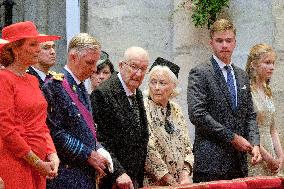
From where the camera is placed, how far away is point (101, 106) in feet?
17.0

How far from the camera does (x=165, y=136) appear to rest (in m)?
5.56

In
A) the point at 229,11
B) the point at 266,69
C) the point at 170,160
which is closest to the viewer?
the point at 170,160

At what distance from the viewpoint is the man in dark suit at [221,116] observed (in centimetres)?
560

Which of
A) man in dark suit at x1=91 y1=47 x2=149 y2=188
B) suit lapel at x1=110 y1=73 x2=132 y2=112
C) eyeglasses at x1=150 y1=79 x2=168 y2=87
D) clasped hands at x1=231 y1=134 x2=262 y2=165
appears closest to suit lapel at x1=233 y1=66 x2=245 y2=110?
clasped hands at x1=231 y1=134 x2=262 y2=165

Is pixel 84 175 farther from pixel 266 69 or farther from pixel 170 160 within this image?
pixel 266 69

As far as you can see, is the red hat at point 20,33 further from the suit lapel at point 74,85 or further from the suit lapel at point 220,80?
the suit lapel at point 220,80

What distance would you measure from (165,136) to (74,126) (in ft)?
3.25

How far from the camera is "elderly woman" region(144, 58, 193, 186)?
5434 millimetres

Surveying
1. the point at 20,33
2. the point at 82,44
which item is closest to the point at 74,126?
the point at 82,44

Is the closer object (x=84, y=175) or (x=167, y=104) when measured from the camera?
(x=84, y=175)

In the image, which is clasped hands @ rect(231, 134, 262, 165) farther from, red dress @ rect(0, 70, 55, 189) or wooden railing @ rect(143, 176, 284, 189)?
red dress @ rect(0, 70, 55, 189)

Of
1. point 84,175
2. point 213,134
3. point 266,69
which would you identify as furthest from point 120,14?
point 84,175

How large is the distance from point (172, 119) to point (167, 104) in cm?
12

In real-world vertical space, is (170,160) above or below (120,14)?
below
